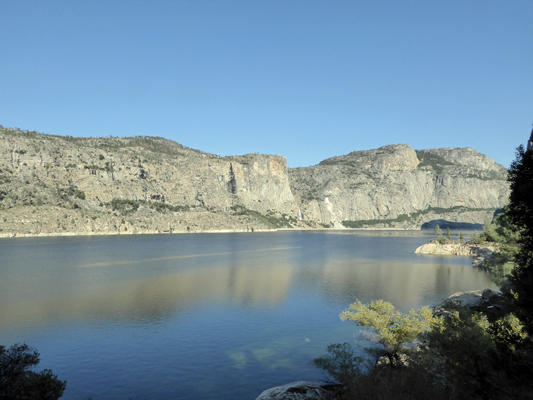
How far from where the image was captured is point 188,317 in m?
29.7

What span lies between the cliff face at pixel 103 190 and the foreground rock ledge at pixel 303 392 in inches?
4901

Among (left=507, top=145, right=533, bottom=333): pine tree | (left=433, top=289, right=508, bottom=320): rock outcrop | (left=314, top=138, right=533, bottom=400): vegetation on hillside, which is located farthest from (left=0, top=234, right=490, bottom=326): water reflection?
(left=507, top=145, right=533, bottom=333): pine tree

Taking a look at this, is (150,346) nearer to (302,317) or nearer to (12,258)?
(302,317)

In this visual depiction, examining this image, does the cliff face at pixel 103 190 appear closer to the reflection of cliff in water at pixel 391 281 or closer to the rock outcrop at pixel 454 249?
the reflection of cliff in water at pixel 391 281

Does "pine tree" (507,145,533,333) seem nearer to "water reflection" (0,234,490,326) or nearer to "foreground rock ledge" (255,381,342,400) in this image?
"foreground rock ledge" (255,381,342,400)

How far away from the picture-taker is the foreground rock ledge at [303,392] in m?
13.4

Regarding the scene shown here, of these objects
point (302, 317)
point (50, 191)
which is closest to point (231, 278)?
point (302, 317)

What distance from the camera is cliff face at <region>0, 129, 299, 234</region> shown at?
119875mm

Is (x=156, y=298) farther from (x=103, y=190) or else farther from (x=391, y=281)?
(x=103, y=190)

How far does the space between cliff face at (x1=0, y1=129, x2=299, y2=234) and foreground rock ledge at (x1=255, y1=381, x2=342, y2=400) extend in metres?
124

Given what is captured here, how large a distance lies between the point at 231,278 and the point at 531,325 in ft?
140

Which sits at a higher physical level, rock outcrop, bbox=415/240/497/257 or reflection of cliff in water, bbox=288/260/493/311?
rock outcrop, bbox=415/240/497/257

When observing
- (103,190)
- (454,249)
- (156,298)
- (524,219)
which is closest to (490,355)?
(524,219)

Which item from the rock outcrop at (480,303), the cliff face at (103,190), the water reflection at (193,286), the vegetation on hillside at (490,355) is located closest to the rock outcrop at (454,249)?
the water reflection at (193,286)
